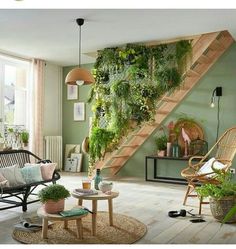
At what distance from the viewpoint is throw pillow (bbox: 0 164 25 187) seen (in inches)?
161

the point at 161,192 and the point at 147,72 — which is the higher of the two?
the point at 147,72

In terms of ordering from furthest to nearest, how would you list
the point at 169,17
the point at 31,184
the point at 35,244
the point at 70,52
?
the point at 70,52
the point at 169,17
the point at 31,184
the point at 35,244

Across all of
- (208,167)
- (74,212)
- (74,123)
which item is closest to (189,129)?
(208,167)

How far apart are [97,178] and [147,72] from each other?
3.01 m

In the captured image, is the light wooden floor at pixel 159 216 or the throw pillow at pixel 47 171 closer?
the light wooden floor at pixel 159 216

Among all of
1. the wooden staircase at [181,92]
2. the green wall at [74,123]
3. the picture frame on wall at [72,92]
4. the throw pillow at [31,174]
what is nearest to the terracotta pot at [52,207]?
the throw pillow at [31,174]

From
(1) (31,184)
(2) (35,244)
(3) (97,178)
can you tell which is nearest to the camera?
(2) (35,244)

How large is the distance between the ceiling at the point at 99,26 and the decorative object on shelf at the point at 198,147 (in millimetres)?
2038

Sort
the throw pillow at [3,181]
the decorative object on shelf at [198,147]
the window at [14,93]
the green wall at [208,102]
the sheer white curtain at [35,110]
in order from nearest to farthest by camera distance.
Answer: the throw pillow at [3,181] → the green wall at [208,102] → the decorative object on shelf at [198,147] → the window at [14,93] → the sheer white curtain at [35,110]

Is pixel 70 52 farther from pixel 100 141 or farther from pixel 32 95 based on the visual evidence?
pixel 100 141

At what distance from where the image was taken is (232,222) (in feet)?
12.1

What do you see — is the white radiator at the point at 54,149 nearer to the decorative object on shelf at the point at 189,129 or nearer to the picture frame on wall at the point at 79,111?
the picture frame on wall at the point at 79,111

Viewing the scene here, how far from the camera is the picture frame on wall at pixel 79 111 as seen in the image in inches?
312

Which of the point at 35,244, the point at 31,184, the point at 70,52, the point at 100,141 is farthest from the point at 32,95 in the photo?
the point at 35,244
